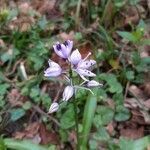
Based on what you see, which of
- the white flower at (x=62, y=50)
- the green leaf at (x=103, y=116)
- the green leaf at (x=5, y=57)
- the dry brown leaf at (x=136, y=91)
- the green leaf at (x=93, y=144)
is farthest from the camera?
the green leaf at (x=5, y=57)

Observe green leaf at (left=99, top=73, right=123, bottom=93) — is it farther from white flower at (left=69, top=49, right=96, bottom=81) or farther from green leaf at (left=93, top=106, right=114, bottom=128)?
white flower at (left=69, top=49, right=96, bottom=81)

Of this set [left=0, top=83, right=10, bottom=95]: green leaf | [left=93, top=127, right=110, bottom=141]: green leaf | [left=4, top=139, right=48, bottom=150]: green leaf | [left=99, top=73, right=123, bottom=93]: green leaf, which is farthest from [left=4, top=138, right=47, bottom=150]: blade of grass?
[left=99, top=73, right=123, bottom=93]: green leaf

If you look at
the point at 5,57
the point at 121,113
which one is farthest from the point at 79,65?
the point at 5,57


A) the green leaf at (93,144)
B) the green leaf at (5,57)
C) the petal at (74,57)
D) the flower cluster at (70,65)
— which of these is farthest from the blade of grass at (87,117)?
the green leaf at (5,57)

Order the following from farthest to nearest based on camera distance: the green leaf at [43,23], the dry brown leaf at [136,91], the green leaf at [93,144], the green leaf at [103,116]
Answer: the green leaf at [43,23] < the dry brown leaf at [136,91] < the green leaf at [103,116] < the green leaf at [93,144]

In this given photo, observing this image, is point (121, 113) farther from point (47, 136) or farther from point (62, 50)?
point (62, 50)

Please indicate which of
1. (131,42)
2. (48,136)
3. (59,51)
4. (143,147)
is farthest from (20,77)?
(59,51)

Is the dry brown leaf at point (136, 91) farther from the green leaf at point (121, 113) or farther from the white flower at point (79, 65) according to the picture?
the white flower at point (79, 65)
